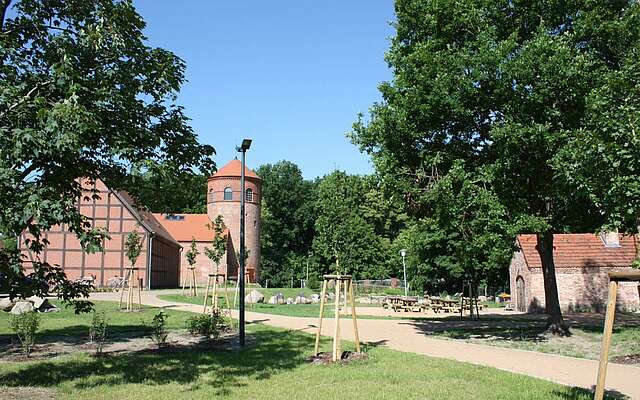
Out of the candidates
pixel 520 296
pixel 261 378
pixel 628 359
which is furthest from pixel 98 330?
pixel 520 296

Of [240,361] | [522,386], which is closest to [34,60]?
[240,361]

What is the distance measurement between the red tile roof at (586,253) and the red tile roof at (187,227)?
1548 inches

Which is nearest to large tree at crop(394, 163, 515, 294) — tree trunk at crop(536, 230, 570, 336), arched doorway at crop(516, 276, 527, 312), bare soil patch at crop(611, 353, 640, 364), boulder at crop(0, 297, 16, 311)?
tree trunk at crop(536, 230, 570, 336)

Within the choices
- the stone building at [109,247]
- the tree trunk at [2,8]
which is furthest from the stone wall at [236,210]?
the tree trunk at [2,8]

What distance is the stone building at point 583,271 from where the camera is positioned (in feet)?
90.2

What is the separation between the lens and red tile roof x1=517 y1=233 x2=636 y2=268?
2778 centimetres

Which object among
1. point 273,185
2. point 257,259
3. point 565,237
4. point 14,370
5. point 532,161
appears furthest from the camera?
point 273,185

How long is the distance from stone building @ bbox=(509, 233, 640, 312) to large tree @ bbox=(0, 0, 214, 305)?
2324cm

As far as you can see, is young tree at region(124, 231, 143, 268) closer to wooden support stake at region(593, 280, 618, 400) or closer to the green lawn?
the green lawn

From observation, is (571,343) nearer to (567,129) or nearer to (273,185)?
(567,129)

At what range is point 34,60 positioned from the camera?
8492 mm

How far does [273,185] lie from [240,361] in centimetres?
6839

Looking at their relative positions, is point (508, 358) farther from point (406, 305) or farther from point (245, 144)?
point (406, 305)

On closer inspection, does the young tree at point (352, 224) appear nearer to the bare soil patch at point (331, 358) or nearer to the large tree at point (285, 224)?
the large tree at point (285, 224)
